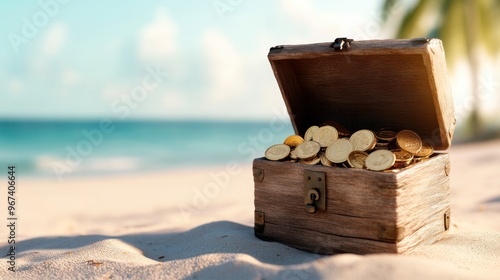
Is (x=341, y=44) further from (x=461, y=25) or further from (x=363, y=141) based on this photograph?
(x=461, y=25)

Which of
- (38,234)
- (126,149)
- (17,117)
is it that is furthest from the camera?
(17,117)

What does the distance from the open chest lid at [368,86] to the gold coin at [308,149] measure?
505 mm

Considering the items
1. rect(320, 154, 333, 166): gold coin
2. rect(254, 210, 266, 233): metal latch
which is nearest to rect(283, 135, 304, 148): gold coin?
rect(320, 154, 333, 166): gold coin

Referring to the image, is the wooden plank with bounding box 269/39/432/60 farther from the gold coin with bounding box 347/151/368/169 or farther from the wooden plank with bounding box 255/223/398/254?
the wooden plank with bounding box 255/223/398/254

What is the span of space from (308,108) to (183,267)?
5.52 ft

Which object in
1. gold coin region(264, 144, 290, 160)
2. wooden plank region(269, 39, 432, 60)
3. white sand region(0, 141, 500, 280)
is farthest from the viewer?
gold coin region(264, 144, 290, 160)

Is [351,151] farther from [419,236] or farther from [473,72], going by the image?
[473,72]

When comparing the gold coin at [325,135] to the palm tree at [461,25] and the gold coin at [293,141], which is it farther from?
the palm tree at [461,25]

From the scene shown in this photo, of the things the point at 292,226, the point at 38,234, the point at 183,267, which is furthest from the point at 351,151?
the point at 38,234

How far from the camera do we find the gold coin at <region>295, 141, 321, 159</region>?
3317 mm

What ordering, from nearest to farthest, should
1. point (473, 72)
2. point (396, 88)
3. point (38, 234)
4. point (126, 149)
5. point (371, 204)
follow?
point (371, 204)
point (396, 88)
point (38, 234)
point (473, 72)
point (126, 149)

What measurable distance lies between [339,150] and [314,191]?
326mm

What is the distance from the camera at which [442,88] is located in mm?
3199

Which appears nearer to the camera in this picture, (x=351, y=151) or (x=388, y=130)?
(x=351, y=151)
